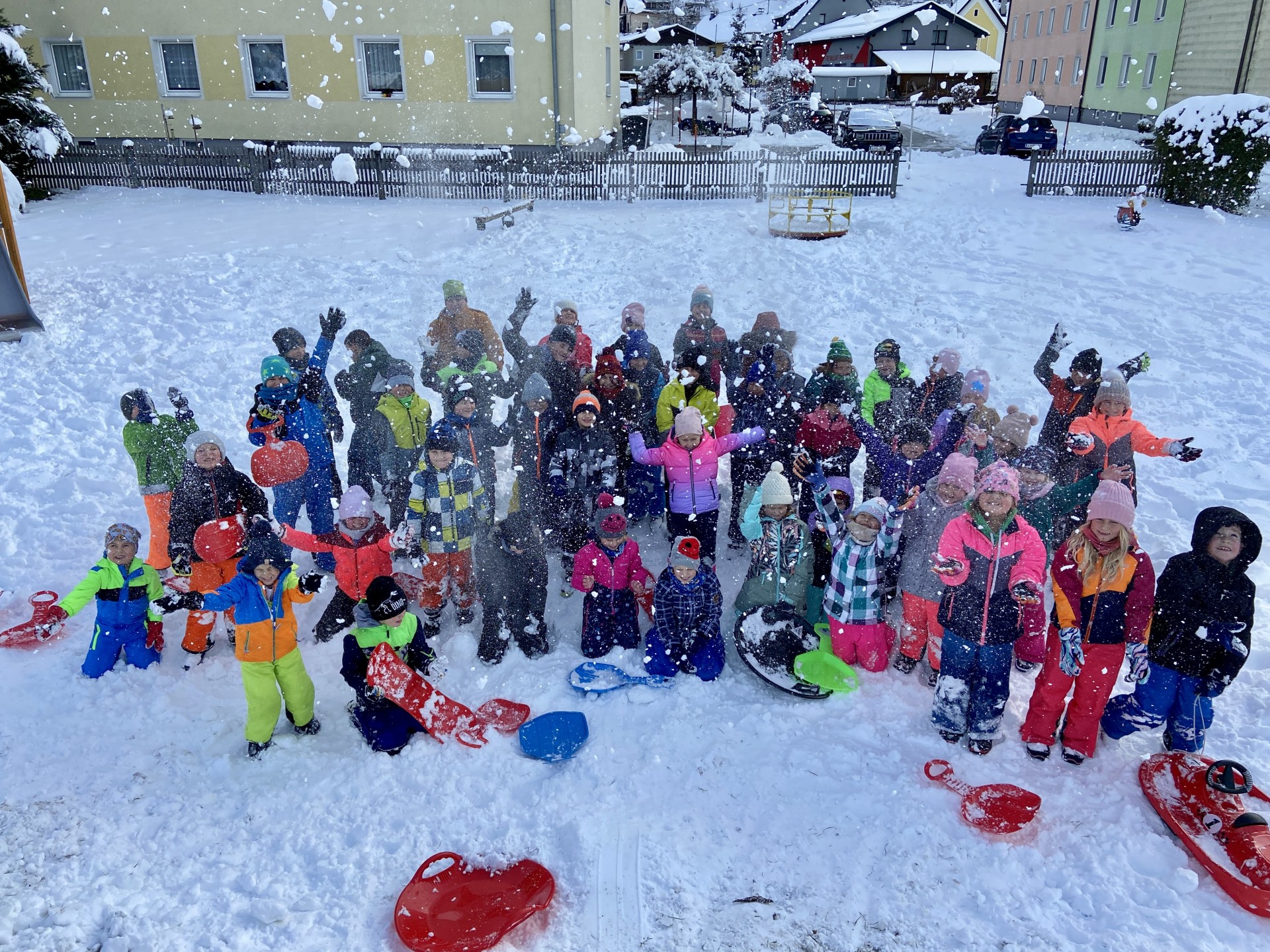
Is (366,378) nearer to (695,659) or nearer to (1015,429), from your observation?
(695,659)

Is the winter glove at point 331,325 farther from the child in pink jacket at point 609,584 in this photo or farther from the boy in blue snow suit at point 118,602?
the child in pink jacket at point 609,584

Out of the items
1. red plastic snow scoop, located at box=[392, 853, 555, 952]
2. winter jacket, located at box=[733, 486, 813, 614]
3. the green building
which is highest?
the green building

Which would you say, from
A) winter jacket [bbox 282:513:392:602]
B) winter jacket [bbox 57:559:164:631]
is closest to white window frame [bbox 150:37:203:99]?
winter jacket [bbox 57:559:164:631]

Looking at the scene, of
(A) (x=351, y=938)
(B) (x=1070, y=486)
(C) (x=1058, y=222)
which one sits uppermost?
(C) (x=1058, y=222)

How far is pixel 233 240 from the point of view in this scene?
1303 cm

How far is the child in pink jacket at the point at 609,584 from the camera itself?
16.8ft

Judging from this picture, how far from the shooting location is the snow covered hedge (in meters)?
14.1

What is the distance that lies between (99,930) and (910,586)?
449 centimetres

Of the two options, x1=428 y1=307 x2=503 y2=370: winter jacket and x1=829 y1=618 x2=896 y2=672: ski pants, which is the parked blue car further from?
x1=829 y1=618 x2=896 y2=672: ski pants

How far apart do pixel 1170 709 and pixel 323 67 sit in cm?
2064

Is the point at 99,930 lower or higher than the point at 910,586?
lower

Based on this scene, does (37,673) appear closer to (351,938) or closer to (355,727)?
(355,727)

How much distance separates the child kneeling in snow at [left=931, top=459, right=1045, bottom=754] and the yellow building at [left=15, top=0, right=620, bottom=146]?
17091 mm

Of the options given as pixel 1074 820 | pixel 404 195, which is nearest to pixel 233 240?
pixel 404 195
